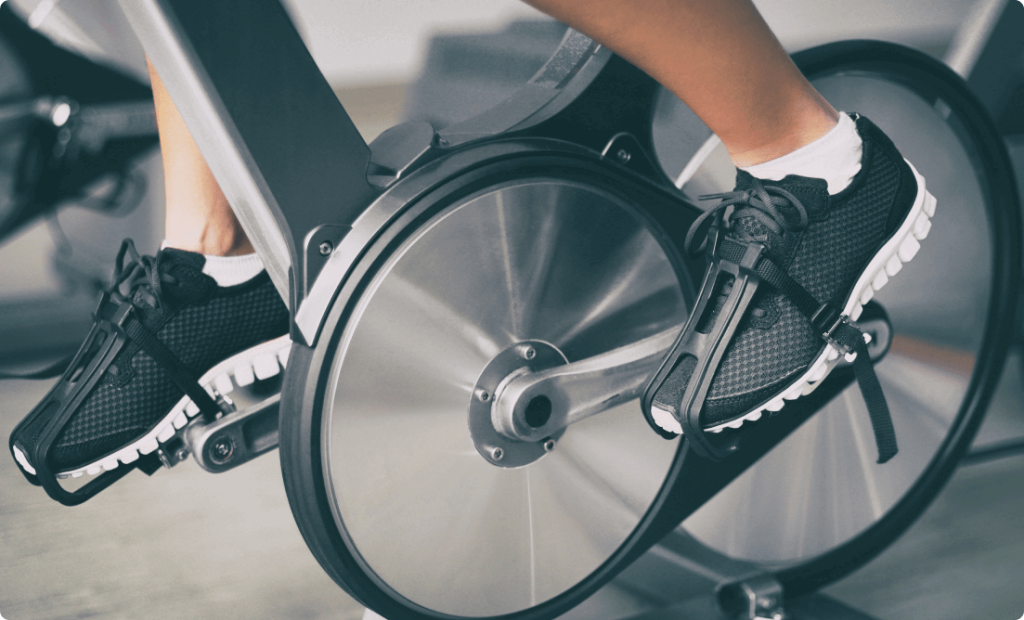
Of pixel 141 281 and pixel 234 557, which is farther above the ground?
pixel 141 281

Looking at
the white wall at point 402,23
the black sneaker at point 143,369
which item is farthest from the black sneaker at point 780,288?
the white wall at point 402,23

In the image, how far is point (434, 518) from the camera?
70 cm

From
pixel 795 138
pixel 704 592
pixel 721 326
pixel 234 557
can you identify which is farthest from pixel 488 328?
pixel 234 557

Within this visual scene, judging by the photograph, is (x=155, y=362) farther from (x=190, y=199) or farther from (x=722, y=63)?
(x=722, y=63)

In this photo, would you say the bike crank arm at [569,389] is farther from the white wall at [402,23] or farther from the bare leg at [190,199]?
the white wall at [402,23]

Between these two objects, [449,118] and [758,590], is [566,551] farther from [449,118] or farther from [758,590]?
[449,118]

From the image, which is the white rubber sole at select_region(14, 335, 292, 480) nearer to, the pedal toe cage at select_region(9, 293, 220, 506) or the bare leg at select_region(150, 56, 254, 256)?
the pedal toe cage at select_region(9, 293, 220, 506)

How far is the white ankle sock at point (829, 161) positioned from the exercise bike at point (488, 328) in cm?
12

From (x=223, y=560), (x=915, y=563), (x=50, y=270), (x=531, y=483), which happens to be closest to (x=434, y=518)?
(x=531, y=483)

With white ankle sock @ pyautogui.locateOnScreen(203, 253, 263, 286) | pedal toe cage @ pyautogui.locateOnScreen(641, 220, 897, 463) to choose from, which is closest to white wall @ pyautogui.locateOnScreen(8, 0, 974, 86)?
white ankle sock @ pyautogui.locateOnScreen(203, 253, 263, 286)

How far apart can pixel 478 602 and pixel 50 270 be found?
5.07ft

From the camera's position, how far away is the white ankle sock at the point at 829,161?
67cm

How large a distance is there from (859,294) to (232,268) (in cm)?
60

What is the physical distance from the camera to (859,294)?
701mm
